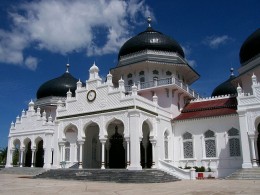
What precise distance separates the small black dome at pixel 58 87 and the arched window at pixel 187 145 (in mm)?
17205

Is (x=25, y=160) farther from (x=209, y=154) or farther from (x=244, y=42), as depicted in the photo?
(x=244, y=42)

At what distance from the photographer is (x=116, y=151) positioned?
2256 cm

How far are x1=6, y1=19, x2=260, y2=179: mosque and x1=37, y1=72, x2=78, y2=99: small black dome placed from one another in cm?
551

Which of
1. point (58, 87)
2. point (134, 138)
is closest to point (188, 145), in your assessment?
point (134, 138)

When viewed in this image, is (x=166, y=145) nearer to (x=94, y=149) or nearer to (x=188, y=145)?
(x=188, y=145)

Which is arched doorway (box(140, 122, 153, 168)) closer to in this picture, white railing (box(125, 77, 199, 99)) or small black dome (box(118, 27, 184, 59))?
white railing (box(125, 77, 199, 99))

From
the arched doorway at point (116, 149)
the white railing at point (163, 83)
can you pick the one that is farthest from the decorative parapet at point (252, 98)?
the arched doorway at point (116, 149)

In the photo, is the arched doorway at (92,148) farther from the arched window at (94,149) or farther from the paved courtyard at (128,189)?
the paved courtyard at (128,189)

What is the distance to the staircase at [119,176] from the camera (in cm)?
1616

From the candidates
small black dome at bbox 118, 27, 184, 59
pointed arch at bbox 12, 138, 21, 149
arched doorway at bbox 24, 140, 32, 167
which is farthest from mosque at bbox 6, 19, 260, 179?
arched doorway at bbox 24, 140, 32, 167

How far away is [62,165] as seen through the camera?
22469mm

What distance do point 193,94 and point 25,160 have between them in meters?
19.7

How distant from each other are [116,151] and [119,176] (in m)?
5.89

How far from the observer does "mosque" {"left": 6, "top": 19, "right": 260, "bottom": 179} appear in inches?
757
